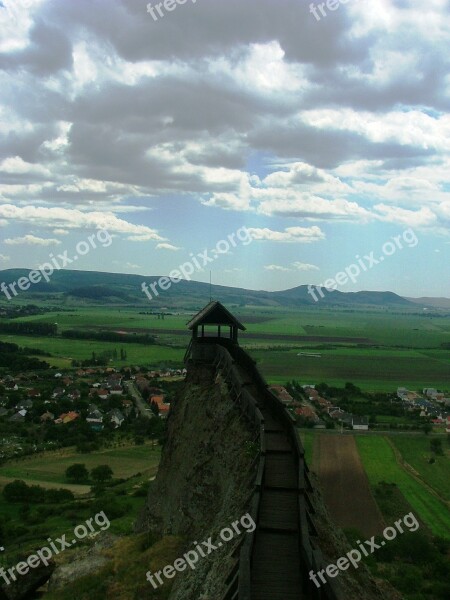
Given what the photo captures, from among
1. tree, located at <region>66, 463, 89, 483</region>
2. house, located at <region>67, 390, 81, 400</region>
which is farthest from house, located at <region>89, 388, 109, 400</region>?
tree, located at <region>66, 463, 89, 483</region>

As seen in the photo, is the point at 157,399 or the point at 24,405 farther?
the point at 157,399

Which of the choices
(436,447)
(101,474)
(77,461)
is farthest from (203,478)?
(436,447)

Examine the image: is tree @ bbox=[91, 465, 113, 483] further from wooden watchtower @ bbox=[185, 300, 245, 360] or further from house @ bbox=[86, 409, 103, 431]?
wooden watchtower @ bbox=[185, 300, 245, 360]

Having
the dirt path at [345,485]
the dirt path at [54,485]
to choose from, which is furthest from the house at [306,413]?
the dirt path at [54,485]

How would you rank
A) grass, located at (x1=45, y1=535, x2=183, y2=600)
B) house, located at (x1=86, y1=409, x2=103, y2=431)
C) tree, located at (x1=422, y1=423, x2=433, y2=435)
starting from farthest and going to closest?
1. house, located at (x1=86, y1=409, x2=103, y2=431)
2. tree, located at (x1=422, y1=423, x2=433, y2=435)
3. grass, located at (x1=45, y1=535, x2=183, y2=600)

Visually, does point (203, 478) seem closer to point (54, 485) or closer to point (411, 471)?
point (54, 485)

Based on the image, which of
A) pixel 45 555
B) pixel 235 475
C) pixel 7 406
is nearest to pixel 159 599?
pixel 235 475
